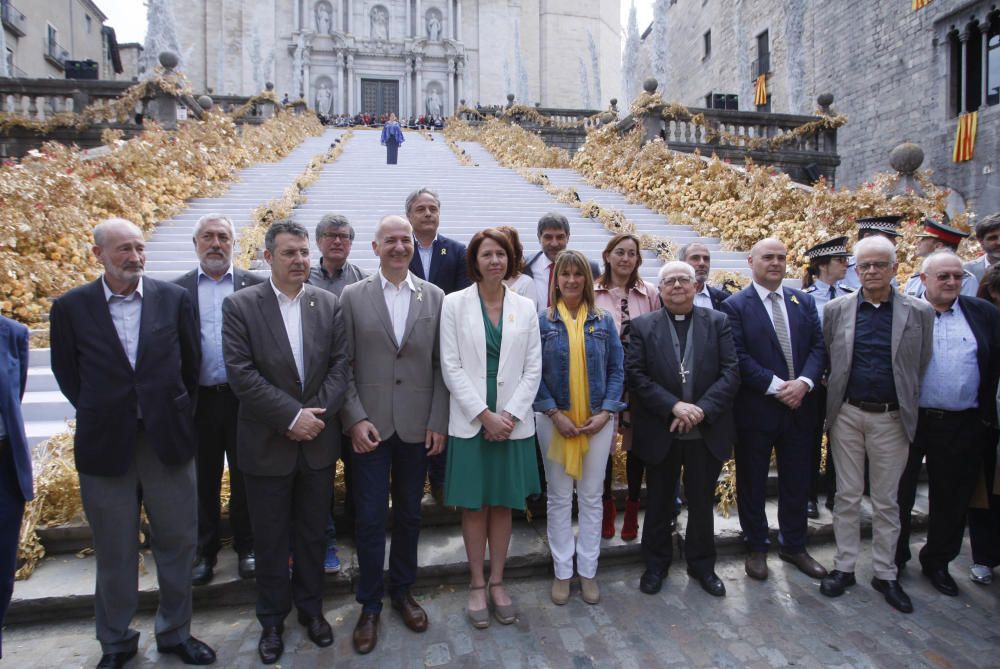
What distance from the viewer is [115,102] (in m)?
13.2

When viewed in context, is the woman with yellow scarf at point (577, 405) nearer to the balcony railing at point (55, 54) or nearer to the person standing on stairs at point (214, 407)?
the person standing on stairs at point (214, 407)

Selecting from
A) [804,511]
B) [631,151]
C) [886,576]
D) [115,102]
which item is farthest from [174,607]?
[115,102]

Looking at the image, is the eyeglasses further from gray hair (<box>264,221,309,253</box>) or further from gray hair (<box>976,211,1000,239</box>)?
gray hair (<box>264,221,309,253</box>)

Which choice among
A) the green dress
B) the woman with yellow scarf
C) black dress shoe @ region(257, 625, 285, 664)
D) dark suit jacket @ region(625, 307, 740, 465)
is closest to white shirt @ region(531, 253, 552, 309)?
the woman with yellow scarf

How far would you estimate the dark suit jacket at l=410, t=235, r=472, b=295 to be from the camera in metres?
4.17

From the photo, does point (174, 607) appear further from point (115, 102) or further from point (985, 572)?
point (115, 102)

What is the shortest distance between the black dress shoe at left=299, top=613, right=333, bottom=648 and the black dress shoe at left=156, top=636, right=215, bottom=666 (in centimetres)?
45

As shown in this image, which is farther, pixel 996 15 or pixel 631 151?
pixel 996 15

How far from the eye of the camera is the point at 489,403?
10.5ft

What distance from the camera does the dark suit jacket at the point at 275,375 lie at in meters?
2.79

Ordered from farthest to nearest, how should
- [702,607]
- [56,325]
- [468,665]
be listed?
[702,607], [468,665], [56,325]

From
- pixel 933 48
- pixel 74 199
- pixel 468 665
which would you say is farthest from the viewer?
pixel 933 48

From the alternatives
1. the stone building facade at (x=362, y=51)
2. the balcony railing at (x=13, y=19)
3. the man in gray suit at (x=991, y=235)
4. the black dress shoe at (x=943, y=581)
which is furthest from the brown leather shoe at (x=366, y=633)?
the stone building facade at (x=362, y=51)

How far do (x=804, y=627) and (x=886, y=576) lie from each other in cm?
69
